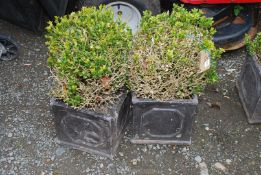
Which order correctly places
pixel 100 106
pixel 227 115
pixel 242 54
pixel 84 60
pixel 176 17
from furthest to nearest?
pixel 242 54 < pixel 227 115 < pixel 176 17 < pixel 100 106 < pixel 84 60

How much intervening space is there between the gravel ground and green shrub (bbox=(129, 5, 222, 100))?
498 millimetres

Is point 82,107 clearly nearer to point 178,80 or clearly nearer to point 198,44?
point 178,80

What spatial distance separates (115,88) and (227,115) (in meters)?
1.13

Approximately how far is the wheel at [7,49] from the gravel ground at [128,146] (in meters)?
0.24

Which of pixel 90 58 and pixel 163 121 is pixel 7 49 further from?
pixel 163 121

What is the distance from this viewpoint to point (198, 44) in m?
2.70

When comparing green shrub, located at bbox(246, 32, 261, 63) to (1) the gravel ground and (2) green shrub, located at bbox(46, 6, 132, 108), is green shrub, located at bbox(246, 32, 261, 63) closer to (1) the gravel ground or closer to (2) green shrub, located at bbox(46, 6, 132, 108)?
(1) the gravel ground

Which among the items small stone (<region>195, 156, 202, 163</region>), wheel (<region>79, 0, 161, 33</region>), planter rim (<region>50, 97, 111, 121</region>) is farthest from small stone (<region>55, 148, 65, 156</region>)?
wheel (<region>79, 0, 161, 33</region>)

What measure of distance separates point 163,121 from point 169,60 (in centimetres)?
49

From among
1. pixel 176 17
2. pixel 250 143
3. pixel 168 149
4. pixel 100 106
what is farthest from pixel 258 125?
pixel 100 106

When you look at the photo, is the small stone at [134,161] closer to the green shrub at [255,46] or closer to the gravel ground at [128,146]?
the gravel ground at [128,146]

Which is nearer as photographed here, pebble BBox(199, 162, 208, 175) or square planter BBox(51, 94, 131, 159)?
square planter BBox(51, 94, 131, 159)

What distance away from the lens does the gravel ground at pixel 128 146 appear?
9.24 ft

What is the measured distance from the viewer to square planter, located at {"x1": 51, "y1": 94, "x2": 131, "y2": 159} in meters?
2.63
